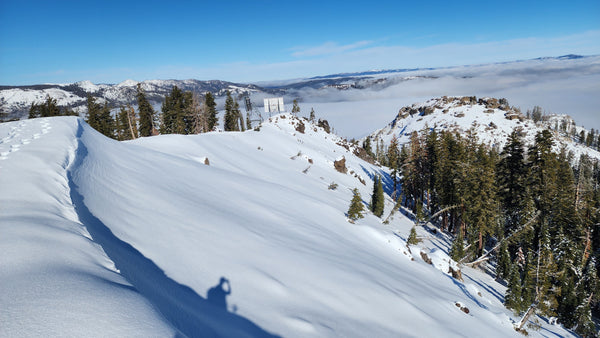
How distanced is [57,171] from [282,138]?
36.3 meters

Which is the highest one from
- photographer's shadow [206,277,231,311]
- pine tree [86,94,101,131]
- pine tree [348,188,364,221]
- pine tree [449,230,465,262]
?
pine tree [86,94,101,131]

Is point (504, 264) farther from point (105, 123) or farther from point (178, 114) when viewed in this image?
point (105, 123)

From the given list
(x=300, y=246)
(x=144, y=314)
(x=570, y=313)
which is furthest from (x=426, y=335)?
(x=570, y=313)

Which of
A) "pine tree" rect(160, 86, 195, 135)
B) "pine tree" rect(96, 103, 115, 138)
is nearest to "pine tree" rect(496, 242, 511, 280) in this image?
"pine tree" rect(160, 86, 195, 135)

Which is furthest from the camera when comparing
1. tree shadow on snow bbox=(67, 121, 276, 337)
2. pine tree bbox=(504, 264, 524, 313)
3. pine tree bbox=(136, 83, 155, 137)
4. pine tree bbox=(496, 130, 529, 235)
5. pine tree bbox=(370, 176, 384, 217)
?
pine tree bbox=(136, 83, 155, 137)

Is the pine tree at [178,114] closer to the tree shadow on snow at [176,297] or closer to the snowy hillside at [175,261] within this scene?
the snowy hillside at [175,261]

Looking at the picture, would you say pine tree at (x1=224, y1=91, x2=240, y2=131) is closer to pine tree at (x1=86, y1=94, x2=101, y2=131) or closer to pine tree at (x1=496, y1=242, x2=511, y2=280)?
pine tree at (x1=86, y1=94, x2=101, y2=131)

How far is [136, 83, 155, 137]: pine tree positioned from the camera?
4584cm

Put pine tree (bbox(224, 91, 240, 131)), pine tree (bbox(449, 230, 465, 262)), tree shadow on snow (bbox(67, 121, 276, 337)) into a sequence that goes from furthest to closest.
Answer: pine tree (bbox(224, 91, 240, 131)), pine tree (bbox(449, 230, 465, 262)), tree shadow on snow (bbox(67, 121, 276, 337))

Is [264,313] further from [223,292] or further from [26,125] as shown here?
[26,125]

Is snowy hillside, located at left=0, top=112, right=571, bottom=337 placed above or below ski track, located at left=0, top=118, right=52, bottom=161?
below

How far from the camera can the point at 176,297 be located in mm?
4910

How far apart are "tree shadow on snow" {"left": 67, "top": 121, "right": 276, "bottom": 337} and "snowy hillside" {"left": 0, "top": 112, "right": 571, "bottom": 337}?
3cm

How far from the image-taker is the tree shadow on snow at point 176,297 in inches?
170
